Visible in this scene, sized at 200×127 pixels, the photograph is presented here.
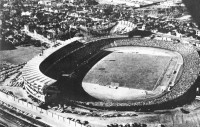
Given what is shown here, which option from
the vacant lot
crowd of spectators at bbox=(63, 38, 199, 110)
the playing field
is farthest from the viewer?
the vacant lot

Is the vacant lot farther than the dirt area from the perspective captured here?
Yes

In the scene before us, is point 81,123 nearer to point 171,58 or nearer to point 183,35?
point 171,58

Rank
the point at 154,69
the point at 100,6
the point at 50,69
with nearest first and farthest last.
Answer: the point at 50,69, the point at 154,69, the point at 100,6

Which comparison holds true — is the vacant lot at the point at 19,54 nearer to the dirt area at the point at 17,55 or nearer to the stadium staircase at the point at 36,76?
the dirt area at the point at 17,55

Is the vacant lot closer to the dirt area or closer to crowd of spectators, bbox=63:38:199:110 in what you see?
the dirt area

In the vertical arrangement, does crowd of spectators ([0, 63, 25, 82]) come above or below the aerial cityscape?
below

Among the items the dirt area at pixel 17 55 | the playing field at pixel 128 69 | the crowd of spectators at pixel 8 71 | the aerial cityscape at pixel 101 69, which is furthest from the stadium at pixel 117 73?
the dirt area at pixel 17 55

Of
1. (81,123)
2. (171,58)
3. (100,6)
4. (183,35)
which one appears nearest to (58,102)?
(81,123)

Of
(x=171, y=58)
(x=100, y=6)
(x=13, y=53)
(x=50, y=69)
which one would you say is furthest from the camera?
(x=100, y=6)

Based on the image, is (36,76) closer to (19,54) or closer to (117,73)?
(117,73)

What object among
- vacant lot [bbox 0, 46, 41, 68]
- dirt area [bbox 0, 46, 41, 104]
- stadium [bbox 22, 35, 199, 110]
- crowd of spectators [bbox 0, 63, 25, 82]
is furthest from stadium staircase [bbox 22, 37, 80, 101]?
vacant lot [bbox 0, 46, 41, 68]
